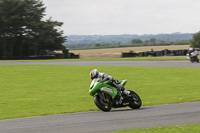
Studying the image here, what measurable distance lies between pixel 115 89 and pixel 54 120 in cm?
229

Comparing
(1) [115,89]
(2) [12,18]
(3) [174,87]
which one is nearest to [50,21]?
(2) [12,18]

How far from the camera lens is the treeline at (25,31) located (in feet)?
188

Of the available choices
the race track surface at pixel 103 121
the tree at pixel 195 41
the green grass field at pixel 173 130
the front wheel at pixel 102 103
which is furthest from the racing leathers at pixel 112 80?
the tree at pixel 195 41

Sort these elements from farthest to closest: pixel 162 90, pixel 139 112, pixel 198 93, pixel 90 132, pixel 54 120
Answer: pixel 162 90 → pixel 198 93 → pixel 139 112 → pixel 54 120 → pixel 90 132

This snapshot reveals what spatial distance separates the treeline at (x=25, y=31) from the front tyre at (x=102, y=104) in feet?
161

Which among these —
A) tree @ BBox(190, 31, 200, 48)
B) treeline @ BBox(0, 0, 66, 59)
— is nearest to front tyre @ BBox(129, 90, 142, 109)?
treeline @ BBox(0, 0, 66, 59)

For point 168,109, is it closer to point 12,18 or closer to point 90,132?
point 90,132

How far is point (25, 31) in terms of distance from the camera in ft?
196

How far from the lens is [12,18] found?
56.5m

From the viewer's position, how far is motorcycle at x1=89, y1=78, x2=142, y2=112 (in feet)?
31.9

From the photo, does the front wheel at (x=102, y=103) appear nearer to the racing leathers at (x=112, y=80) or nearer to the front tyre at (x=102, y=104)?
the front tyre at (x=102, y=104)

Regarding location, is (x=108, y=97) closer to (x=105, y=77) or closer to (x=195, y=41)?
(x=105, y=77)

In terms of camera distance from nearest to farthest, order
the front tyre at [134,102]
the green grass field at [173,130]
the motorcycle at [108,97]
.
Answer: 1. the green grass field at [173,130]
2. the motorcycle at [108,97]
3. the front tyre at [134,102]

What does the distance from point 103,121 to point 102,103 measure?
1.60 metres
